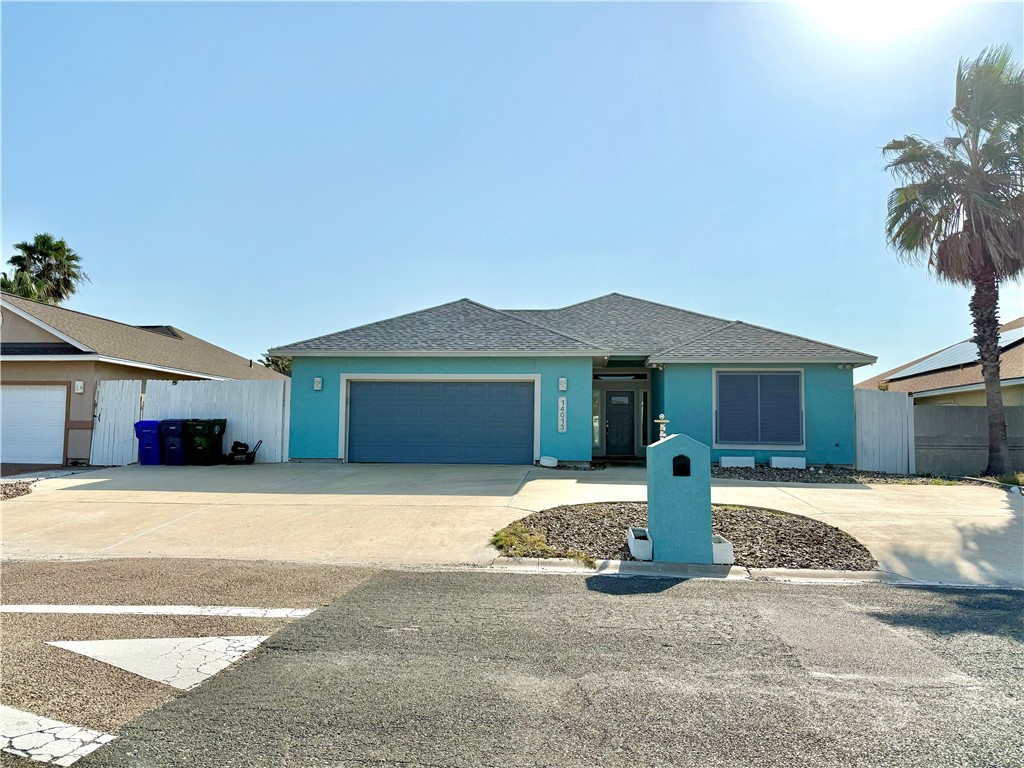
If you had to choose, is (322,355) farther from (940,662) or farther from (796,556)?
(940,662)

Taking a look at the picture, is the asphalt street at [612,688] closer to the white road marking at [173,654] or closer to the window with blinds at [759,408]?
the white road marking at [173,654]

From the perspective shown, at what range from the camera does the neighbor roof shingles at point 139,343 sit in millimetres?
15562

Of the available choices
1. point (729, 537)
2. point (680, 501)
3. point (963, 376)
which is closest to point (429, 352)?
point (729, 537)

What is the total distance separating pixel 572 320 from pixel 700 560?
13003 millimetres

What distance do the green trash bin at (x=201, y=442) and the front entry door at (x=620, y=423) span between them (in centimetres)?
1044

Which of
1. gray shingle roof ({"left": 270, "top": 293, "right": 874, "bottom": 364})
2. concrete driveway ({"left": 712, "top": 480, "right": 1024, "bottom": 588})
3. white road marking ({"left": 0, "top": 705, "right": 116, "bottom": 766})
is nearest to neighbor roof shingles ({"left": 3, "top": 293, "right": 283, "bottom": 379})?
A: gray shingle roof ({"left": 270, "top": 293, "right": 874, "bottom": 364})

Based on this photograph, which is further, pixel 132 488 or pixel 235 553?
pixel 132 488

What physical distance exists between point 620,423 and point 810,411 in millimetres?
5270

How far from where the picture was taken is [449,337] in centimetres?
1484

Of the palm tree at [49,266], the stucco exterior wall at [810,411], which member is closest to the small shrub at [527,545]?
the stucco exterior wall at [810,411]

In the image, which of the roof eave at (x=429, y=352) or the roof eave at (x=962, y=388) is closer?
the roof eave at (x=429, y=352)

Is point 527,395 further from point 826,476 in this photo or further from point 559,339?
point 826,476

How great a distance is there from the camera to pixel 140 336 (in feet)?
62.3

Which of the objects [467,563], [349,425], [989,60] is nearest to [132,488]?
[349,425]
